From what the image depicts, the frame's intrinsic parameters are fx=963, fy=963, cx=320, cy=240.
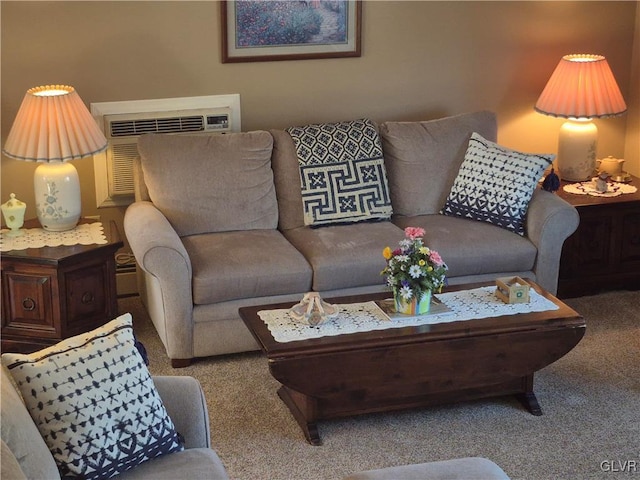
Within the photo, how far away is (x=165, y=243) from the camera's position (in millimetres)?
4098

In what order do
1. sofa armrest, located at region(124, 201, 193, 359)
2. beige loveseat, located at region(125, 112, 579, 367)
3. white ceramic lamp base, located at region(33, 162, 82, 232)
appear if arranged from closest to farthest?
1. sofa armrest, located at region(124, 201, 193, 359)
2. beige loveseat, located at region(125, 112, 579, 367)
3. white ceramic lamp base, located at region(33, 162, 82, 232)

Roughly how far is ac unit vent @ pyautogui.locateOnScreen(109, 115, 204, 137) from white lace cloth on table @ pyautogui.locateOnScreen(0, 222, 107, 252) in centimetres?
60

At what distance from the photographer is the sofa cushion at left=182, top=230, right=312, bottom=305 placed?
4.19 meters

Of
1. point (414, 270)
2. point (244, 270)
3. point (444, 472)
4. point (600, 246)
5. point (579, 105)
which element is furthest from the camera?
point (579, 105)

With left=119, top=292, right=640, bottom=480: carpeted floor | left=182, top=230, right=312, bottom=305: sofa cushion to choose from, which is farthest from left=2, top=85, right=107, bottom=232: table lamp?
left=119, top=292, right=640, bottom=480: carpeted floor

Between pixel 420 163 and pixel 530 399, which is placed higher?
pixel 420 163

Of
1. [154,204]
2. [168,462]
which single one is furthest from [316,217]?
[168,462]

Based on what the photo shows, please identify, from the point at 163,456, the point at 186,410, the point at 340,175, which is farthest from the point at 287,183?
the point at 163,456

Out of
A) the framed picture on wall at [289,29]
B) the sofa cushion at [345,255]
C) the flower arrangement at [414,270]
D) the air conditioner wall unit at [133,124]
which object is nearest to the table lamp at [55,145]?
the air conditioner wall unit at [133,124]

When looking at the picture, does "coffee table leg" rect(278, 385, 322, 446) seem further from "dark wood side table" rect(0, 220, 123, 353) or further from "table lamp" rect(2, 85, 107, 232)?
"table lamp" rect(2, 85, 107, 232)

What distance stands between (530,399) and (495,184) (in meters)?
1.24

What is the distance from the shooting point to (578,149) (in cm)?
530

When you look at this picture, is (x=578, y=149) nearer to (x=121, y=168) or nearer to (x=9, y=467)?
(x=121, y=168)

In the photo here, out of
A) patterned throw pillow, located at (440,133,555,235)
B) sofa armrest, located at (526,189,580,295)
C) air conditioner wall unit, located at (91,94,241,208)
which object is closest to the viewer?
sofa armrest, located at (526,189,580,295)
